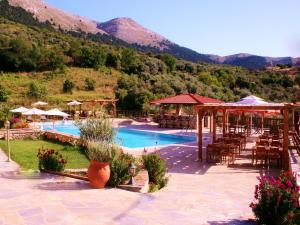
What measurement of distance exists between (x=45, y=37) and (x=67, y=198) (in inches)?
2157

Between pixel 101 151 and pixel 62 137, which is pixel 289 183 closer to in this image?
pixel 101 151

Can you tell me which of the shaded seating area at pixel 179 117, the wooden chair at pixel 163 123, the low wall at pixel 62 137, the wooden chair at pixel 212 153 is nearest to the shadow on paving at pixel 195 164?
the wooden chair at pixel 212 153

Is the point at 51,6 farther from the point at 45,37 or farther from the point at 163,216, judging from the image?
the point at 163,216

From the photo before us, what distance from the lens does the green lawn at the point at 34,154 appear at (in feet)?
33.6

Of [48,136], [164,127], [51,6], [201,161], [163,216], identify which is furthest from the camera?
[51,6]

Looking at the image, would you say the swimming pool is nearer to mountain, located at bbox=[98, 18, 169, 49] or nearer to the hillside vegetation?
the hillside vegetation

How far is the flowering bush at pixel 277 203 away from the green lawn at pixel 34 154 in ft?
20.5

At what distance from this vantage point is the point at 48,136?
55.2 ft

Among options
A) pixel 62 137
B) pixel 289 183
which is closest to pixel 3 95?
pixel 62 137

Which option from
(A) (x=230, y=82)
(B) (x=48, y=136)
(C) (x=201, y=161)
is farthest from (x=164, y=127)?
(A) (x=230, y=82)

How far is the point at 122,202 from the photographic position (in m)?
5.88

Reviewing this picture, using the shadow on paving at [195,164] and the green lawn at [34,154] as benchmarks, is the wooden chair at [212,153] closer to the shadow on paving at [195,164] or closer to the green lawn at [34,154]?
the shadow on paving at [195,164]

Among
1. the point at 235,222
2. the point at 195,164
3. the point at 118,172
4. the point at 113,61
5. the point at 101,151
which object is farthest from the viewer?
the point at 113,61

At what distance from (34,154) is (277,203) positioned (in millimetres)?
8936
